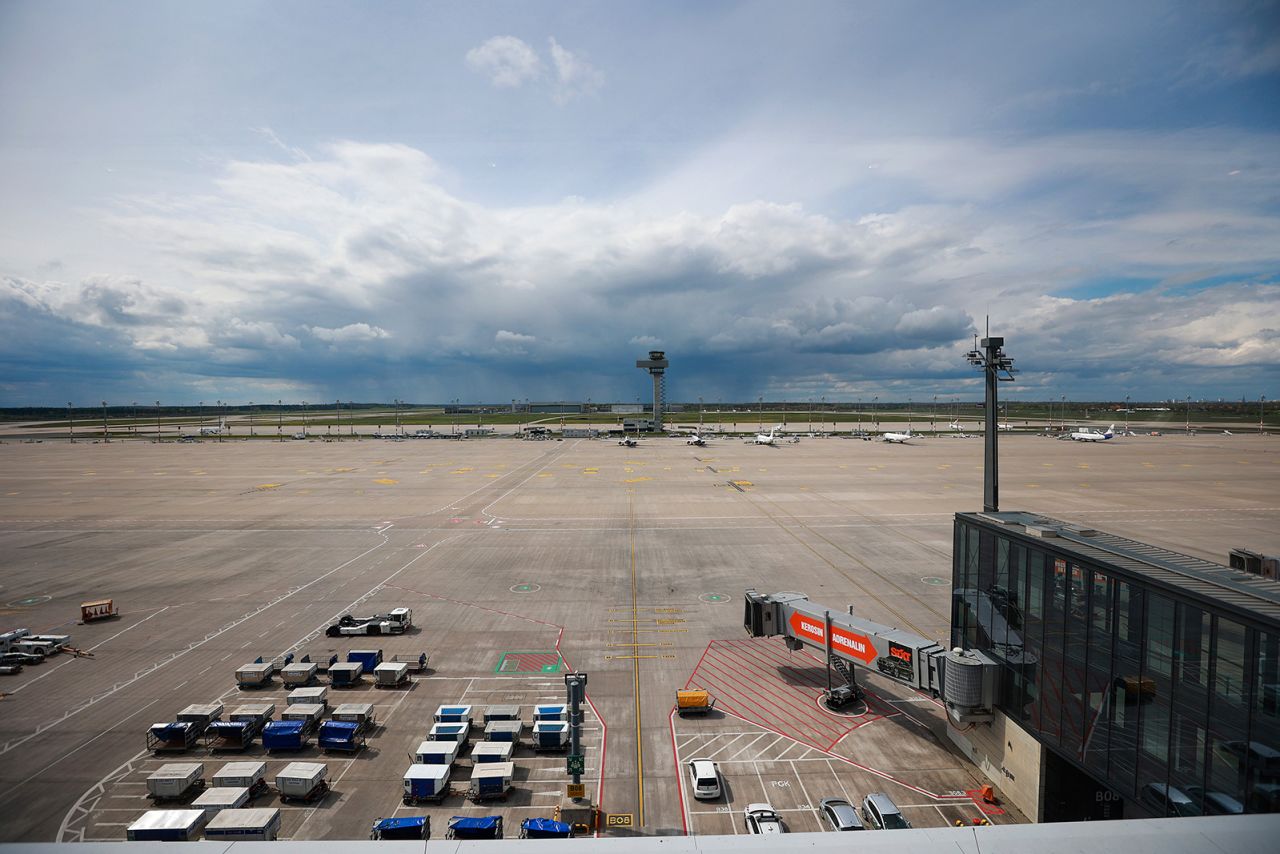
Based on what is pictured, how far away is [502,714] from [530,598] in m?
15.6

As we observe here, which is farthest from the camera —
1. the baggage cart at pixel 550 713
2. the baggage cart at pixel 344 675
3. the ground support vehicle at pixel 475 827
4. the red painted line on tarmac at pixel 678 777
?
the baggage cart at pixel 344 675

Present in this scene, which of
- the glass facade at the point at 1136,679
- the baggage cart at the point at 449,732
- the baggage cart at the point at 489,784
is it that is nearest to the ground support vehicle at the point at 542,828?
the baggage cart at the point at 489,784

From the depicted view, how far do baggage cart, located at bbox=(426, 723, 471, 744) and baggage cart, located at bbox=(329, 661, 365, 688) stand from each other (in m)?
7.37

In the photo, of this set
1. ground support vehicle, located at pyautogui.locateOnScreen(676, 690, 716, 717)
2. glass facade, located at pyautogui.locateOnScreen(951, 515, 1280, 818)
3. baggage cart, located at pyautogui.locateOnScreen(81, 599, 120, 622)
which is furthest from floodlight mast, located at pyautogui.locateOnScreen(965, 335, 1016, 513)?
baggage cart, located at pyautogui.locateOnScreen(81, 599, 120, 622)

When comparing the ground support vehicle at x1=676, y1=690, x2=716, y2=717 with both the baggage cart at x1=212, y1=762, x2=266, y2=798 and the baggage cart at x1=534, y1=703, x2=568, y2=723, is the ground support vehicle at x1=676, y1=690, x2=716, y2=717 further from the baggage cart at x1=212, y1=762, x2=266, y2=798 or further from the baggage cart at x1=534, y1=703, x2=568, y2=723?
the baggage cart at x1=212, y1=762, x2=266, y2=798

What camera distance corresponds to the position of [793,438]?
547 ft

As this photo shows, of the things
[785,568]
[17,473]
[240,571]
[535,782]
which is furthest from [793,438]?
[17,473]

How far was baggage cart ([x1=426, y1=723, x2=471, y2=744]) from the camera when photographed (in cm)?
2345

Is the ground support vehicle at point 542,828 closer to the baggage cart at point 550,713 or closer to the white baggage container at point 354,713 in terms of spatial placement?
the baggage cart at point 550,713

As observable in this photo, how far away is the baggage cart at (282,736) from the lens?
23688 mm

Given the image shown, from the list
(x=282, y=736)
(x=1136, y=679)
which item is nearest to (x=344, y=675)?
(x=282, y=736)

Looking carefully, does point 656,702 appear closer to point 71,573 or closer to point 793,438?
point 71,573

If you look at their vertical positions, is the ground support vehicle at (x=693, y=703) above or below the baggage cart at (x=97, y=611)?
below

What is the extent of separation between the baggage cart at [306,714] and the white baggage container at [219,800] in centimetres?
418
